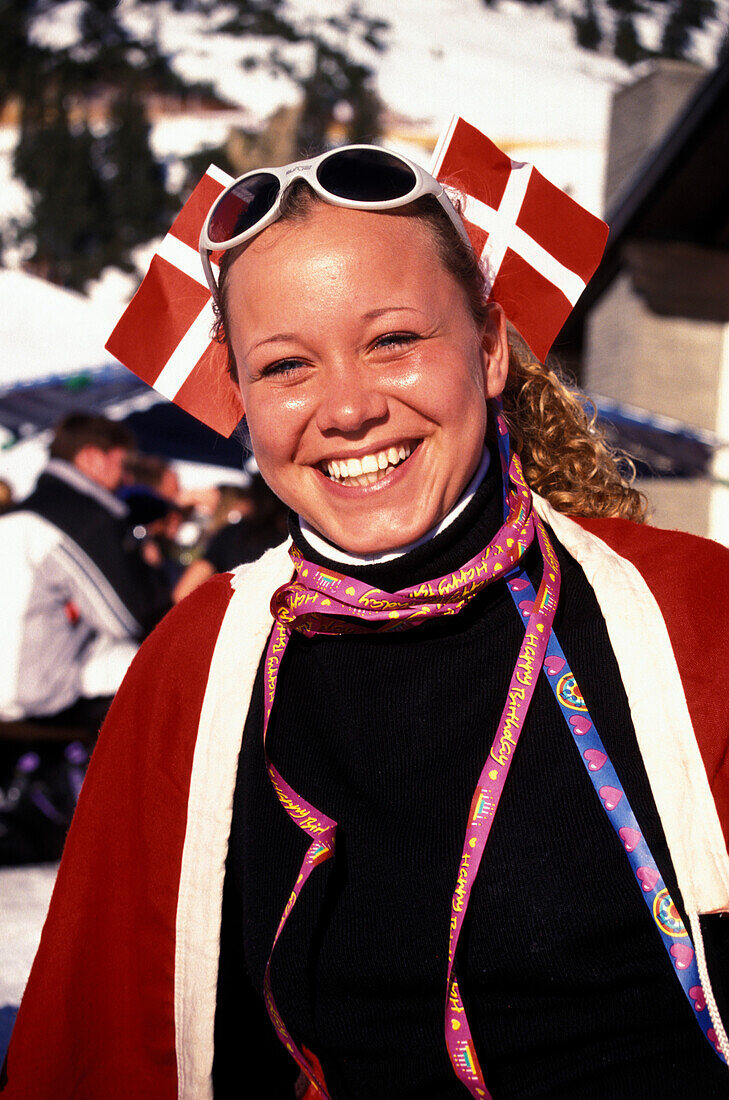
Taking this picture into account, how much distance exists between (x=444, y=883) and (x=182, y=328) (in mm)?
1115

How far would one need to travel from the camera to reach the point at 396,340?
1445 mm

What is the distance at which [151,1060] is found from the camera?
1.57 metres

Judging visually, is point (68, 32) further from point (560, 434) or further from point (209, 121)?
point (560, 434)

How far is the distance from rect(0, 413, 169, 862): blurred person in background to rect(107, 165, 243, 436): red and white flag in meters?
2.81

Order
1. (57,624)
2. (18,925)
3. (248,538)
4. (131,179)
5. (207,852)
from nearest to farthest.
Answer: (207,852) < (18,925) < (57,624) < (248,538) < (131,179)

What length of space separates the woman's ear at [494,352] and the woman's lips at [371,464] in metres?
0.22

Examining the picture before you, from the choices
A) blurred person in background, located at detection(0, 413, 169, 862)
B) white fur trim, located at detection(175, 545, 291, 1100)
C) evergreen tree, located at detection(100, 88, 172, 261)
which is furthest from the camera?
evergreen tree, located at detection(100, 88, 172, 261)

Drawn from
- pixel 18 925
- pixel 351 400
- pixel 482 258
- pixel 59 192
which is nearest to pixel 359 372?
pixel 351 400

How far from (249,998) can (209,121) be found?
131 feet

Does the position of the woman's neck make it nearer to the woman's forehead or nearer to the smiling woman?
the smiling woman

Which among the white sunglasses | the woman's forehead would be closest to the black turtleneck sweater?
the woman's forehead

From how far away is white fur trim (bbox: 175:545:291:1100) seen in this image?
5.01ft

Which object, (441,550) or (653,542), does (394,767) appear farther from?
(653,542)

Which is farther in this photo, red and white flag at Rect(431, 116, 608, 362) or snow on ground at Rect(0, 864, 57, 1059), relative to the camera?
snow on ground at Rect(0, 864, 57, 1059)
